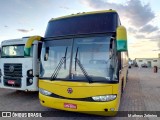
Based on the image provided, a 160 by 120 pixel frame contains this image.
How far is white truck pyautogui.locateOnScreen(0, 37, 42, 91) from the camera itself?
7.12 meters

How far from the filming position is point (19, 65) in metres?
7.43

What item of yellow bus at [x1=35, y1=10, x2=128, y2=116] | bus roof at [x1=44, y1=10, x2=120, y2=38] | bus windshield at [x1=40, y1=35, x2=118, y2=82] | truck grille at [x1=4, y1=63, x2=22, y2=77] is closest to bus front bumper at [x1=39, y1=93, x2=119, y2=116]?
yellow bus at [x1=35, y1=10, x2=128, y2=116]

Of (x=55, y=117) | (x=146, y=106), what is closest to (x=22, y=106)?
(x=55, y=117)

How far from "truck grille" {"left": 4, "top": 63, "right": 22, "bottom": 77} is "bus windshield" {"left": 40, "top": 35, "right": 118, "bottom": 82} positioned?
2605 millimetres

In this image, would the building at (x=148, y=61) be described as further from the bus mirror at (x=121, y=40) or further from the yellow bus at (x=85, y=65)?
the bus mirror at (x=121, y=40)

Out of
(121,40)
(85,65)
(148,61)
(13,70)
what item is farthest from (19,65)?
(148,61)

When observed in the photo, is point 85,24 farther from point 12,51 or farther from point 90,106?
point 12,51

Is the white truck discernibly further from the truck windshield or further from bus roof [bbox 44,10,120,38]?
→ bus roof [bbox 44,10,120,38]

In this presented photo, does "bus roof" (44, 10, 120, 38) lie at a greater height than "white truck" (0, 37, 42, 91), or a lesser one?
greater

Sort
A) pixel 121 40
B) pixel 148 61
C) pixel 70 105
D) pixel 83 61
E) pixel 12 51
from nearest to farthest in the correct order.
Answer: pixel 121 40, pixel 70 105, pixel 83 61, pixel 12 51, pixel 148 61

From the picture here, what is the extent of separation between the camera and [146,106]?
668 centimetres

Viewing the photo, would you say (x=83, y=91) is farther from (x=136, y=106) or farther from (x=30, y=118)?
(x=136, y=106)

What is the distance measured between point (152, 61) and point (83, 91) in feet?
229

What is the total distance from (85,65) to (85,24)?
1.45m
